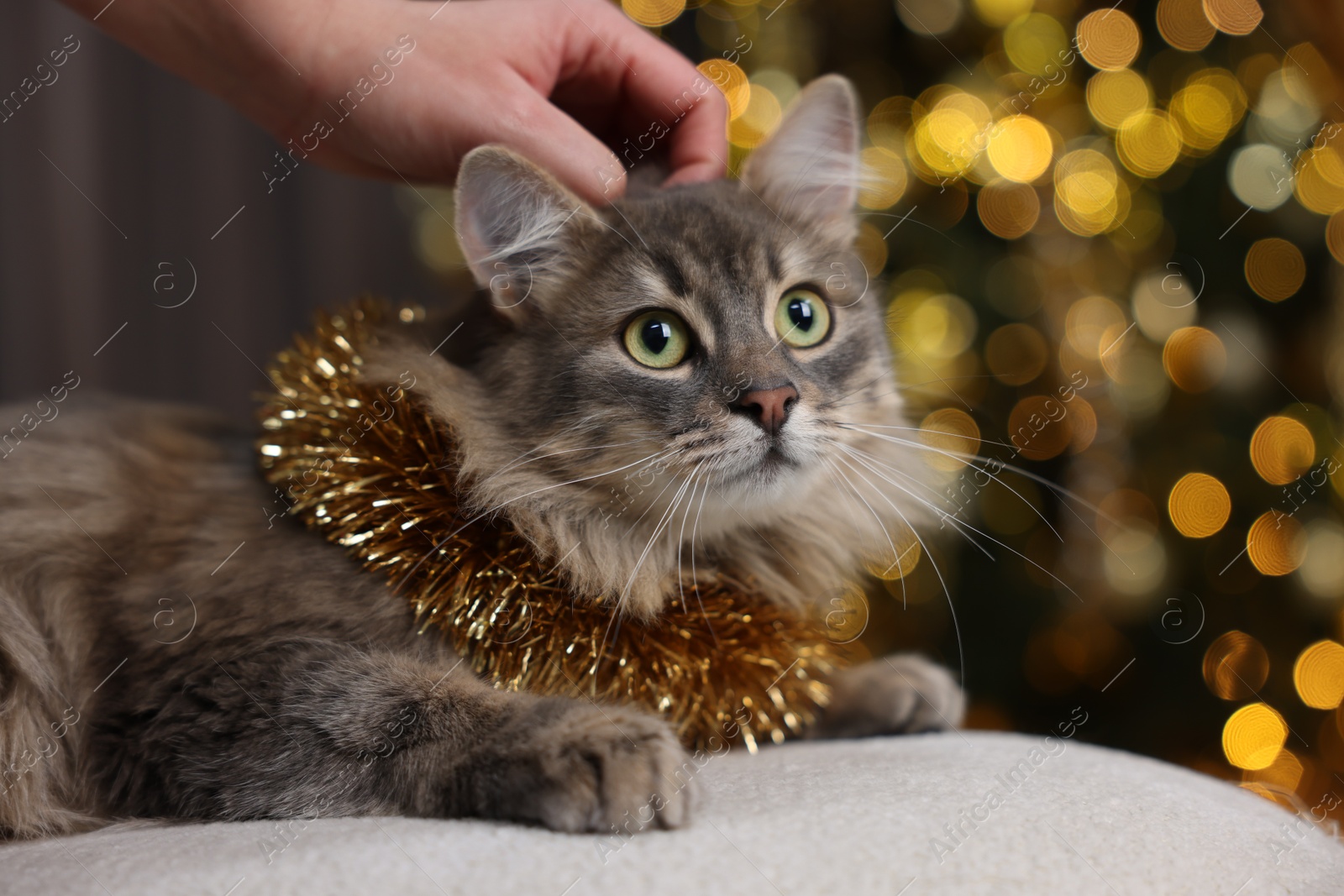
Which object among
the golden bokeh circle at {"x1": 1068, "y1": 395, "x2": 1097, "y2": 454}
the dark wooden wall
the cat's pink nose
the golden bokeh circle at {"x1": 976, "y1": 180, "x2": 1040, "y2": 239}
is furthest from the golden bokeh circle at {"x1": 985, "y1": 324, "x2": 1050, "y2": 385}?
the dark wooden wall

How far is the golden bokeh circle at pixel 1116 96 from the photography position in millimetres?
2146

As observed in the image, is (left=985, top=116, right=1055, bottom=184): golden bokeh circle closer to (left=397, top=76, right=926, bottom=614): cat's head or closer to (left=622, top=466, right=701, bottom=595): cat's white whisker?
(left=397, top=76, right=926, bottom=614): cat's head

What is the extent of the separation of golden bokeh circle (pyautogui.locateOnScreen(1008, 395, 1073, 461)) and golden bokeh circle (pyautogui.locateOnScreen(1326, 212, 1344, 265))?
646mm

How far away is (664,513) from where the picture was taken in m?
1.20

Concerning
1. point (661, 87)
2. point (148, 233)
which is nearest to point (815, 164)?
point (661, 87)

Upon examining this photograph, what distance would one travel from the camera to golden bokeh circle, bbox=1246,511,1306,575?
2080mm

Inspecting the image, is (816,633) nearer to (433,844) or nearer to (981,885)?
(981,885)

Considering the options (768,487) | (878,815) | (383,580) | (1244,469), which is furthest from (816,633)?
(1244,469)

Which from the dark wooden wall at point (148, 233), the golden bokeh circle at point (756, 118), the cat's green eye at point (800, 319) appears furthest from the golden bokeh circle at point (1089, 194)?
the dark wooden wall at point (148, 233)

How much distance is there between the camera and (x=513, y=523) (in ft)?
3.76

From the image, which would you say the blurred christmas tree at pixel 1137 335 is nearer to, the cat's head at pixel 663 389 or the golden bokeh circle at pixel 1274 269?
the golden bokeh circle at pixel 1274 269

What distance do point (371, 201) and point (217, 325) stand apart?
75 cm

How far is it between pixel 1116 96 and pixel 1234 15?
0.94ft

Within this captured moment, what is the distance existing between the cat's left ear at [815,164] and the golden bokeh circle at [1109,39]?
1032mm
